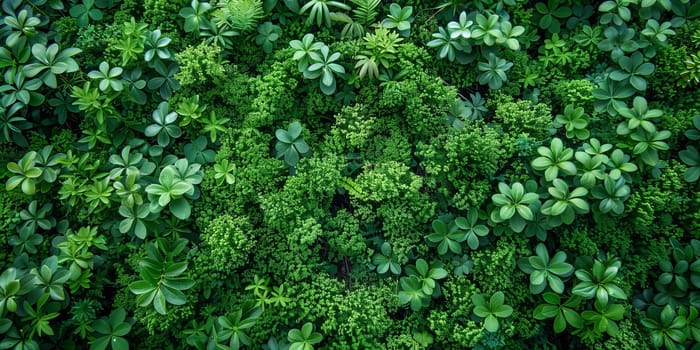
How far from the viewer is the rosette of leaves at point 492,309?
3.04 meters

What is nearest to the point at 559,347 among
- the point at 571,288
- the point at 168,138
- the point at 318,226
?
the point at 571,288

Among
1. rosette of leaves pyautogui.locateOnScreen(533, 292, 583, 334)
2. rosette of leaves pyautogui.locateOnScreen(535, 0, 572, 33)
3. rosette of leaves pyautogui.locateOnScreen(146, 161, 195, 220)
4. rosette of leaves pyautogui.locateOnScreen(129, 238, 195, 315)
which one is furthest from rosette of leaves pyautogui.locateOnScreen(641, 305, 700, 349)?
rosette of leaves pyautogui.locateOnScreen(146, 161, 195, 220)

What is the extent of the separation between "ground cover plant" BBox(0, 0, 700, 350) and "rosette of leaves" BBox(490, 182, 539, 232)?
14mm

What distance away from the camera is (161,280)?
9.48 ft

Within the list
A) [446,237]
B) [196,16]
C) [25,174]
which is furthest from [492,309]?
[25,174]

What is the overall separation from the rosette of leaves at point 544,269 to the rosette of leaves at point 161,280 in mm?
2257

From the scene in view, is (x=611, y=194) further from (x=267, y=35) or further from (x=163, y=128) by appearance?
(x=163, y=128)

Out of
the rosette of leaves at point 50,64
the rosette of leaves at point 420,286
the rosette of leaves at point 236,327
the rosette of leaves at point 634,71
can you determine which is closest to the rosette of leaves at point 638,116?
the rosette of leaves at point 634,71

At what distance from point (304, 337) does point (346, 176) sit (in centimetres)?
115

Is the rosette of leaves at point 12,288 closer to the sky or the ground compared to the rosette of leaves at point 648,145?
closer to the ground

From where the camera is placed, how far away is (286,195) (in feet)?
10.2

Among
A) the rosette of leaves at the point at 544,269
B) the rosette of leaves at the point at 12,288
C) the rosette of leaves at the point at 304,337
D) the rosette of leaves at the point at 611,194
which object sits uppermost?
the rosette of leaves at the point at 611,194

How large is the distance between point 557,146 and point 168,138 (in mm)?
2722

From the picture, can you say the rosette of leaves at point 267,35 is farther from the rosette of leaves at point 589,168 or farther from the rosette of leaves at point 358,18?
the rosette of leaves at point 589,168
